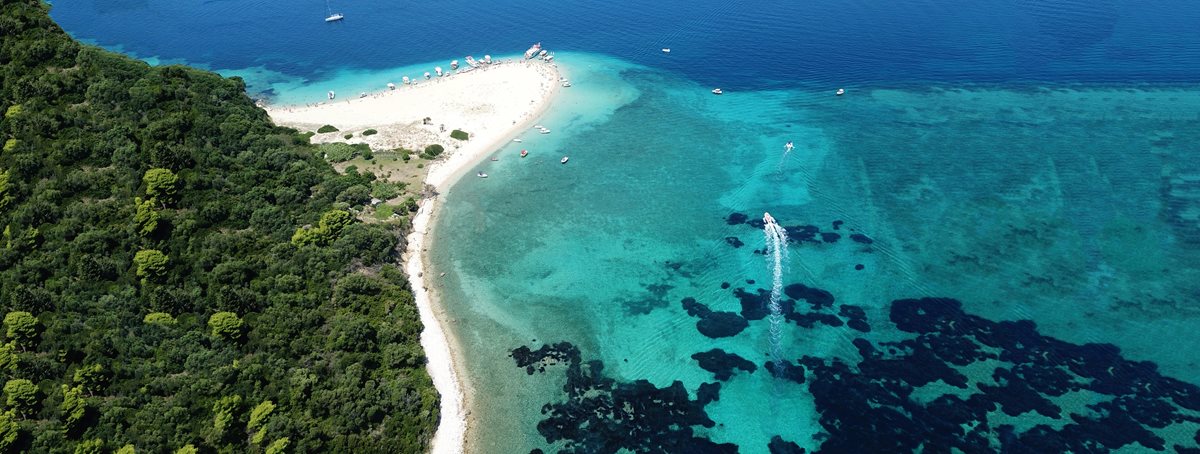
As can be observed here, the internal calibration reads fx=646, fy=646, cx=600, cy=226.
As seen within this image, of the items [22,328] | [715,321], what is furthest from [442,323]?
[22,328]

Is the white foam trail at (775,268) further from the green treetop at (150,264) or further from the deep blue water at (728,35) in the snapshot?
the green treetop at (150,264)

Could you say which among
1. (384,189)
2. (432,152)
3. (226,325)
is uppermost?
(432,152)

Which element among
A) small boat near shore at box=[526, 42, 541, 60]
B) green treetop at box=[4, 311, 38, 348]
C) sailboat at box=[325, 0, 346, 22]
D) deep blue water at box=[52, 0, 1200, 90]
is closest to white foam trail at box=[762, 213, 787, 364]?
deep blue water at box=[52, 0, 1200, 90]

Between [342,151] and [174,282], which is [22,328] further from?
[342,151]

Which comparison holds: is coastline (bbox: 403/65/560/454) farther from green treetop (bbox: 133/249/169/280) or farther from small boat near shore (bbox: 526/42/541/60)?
small boat near shore (bbox: 526/42/541/60)

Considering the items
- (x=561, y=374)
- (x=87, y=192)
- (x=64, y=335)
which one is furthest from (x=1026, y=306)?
(x=87, y=192)

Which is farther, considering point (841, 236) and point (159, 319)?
point (841, 236)
